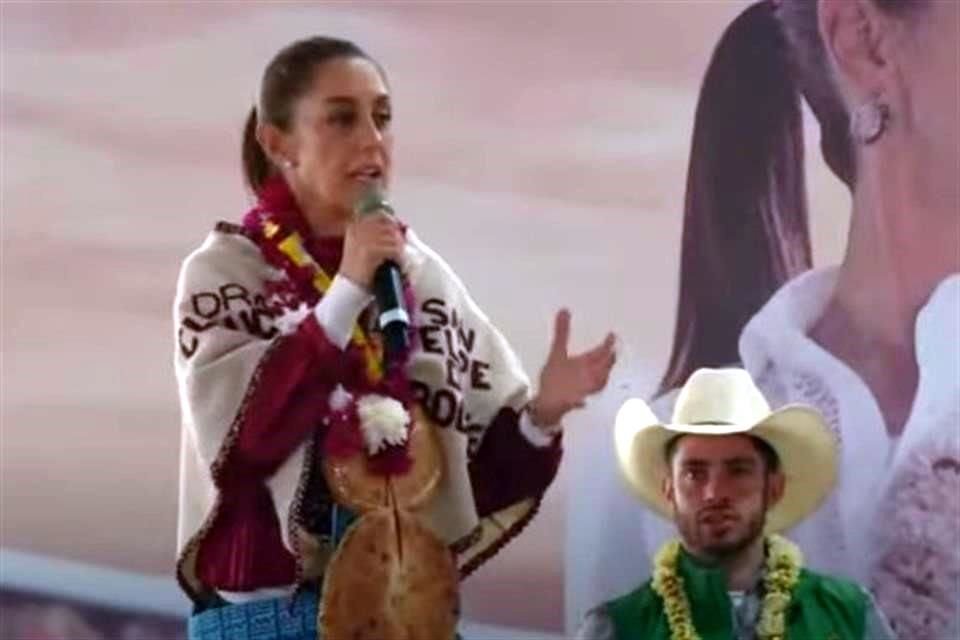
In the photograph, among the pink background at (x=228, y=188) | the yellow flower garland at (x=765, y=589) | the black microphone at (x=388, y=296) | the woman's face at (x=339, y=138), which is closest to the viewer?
the black microphone at (x=388, y=296)

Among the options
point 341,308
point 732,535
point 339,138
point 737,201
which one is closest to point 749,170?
Result: point 737,201

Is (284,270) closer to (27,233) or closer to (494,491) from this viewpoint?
(494,491)

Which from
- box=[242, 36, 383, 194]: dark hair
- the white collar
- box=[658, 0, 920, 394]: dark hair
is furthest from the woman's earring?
box=[242, 36, 383, 194]: dark hair

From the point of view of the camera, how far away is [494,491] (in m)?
1.89

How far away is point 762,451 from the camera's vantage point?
6.69 feet

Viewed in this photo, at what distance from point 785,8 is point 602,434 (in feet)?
1.95

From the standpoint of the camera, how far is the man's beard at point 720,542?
196cm

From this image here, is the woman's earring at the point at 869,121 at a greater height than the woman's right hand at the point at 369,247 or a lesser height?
greater

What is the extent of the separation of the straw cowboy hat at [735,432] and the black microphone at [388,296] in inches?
17.1

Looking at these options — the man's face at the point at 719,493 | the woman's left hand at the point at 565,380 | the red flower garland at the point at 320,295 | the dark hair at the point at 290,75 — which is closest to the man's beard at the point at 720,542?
the man's face at the point at 719,493

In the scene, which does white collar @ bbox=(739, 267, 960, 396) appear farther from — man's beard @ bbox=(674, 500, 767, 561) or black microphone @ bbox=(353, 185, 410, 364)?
black microphone @ bbox=(353, 185, 410, 364)

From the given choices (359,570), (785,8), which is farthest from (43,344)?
(785,8)

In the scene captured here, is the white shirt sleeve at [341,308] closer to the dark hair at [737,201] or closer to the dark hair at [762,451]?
the dark hair at [762,451]

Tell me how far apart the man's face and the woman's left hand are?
19cm
